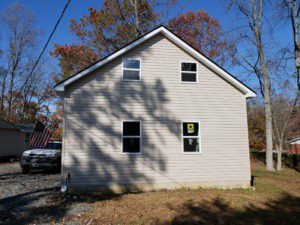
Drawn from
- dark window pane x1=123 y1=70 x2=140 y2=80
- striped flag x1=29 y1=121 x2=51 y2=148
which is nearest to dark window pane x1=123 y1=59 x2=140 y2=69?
dark window pane x1=123 y1=70 x2=140 y2=80

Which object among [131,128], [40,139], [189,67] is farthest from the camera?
[40,139]

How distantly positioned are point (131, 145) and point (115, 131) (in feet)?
3.07

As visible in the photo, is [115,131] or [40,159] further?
[40,159]

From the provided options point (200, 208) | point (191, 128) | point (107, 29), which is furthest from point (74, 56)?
point (200, 208)

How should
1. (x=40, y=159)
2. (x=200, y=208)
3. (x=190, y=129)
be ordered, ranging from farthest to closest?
(x=40, y=159) → (x=190, y=129) → (x=200, y=208)

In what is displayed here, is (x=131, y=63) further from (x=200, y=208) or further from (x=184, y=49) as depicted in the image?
(x=200, y=208)

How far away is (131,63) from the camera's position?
10930 mm

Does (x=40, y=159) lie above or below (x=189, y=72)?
below

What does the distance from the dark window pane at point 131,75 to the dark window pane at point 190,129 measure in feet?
10.3

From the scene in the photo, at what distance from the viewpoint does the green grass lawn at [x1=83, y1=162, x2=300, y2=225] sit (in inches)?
260

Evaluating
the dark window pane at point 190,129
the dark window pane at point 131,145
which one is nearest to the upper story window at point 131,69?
the dark window pane at point 131,145

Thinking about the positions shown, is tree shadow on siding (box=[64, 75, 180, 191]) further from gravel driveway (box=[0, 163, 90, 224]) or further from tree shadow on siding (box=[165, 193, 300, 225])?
tree shadow on siding (box=[165, 193, 300, 225])

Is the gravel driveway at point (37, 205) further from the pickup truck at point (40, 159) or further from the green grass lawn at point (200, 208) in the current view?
the pickup truck at point (40, 159)

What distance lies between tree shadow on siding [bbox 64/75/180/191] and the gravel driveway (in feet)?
4.00
